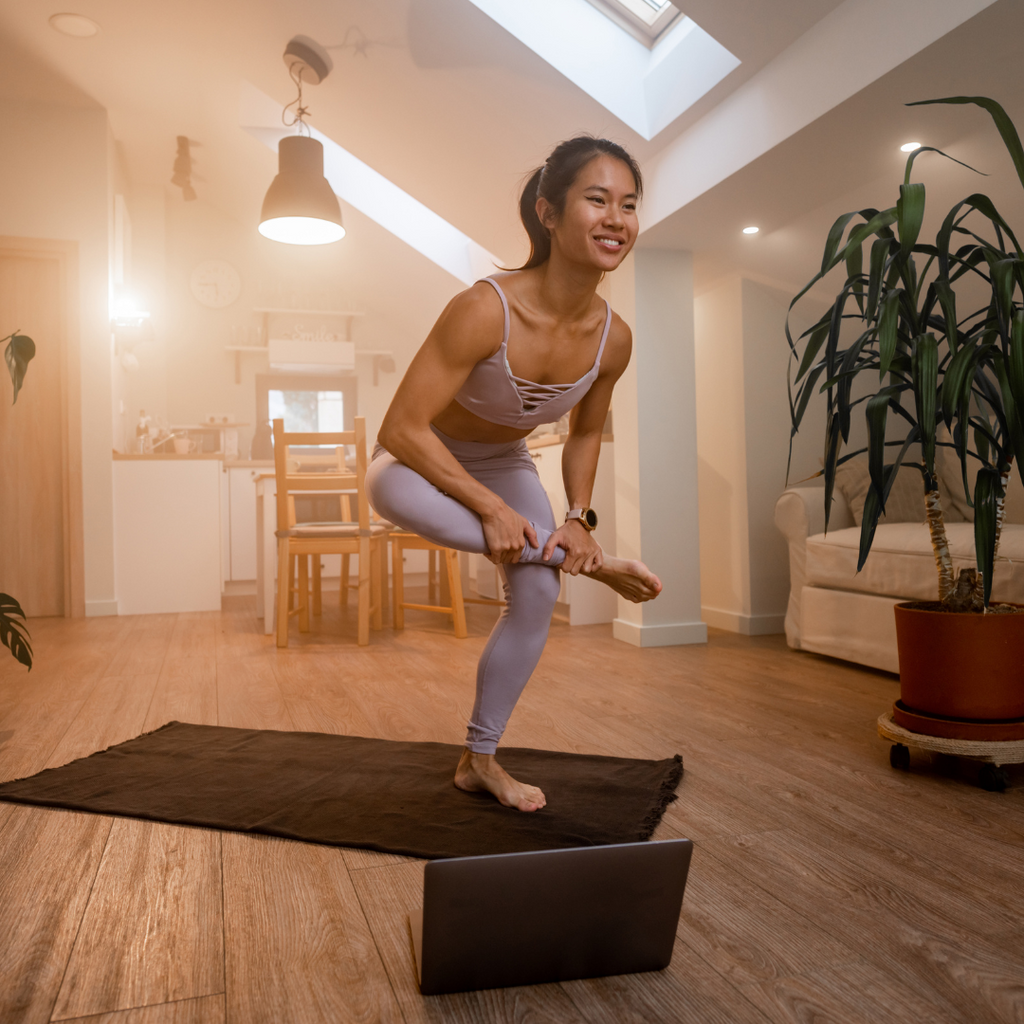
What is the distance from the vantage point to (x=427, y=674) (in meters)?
2.83

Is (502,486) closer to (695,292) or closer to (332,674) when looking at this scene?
(332,674)

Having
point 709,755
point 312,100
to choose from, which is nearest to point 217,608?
point 312,100

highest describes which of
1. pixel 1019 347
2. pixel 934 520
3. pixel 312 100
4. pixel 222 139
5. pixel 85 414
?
pixel 222 139

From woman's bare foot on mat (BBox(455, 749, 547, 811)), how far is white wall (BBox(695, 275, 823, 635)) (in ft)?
7.61

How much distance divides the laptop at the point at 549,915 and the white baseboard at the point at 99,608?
4.09m

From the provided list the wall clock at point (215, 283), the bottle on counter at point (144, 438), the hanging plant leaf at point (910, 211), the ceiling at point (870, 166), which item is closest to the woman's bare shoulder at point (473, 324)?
the hanging plant leaf at point (910, 211)

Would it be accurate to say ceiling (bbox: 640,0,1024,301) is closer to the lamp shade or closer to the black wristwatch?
the black wristwatch

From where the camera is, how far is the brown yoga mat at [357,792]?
4.55ft

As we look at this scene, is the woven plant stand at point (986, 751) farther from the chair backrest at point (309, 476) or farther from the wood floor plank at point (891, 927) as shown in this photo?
the chair backrest at point (309, 476)

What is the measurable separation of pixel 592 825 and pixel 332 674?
1.62 m

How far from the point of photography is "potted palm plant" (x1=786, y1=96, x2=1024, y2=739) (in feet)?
4.90

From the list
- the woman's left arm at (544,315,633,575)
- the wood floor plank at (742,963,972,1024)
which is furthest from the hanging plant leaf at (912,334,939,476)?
the wood floor plank at (742,963,972,1024)

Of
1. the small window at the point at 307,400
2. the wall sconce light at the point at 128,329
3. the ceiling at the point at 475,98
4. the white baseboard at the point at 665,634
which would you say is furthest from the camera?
the small window at the point at 307,400

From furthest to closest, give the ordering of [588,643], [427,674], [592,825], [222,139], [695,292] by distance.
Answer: [222,139], [695,292], [588,643], [427,674], [592,825]
